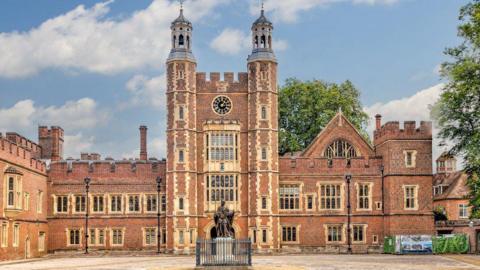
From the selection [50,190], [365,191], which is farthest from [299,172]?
[50,190]

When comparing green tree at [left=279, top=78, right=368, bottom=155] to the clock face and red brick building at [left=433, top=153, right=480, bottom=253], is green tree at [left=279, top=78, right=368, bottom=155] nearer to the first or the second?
red brick building at [left=433, top=153, right=480, bottom=253]

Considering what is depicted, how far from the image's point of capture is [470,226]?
51.0 meters

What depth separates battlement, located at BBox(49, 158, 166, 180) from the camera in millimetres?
48844

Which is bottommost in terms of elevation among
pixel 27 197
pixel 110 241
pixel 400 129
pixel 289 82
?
pixel 110 241

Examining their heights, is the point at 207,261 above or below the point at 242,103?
below

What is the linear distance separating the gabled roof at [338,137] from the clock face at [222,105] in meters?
6.73

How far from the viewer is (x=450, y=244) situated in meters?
47.4

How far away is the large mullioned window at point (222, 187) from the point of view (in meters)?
47.8

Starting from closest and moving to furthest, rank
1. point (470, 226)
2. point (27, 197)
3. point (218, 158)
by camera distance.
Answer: point (27, 197) < point (218, 158) < point (470, 226)

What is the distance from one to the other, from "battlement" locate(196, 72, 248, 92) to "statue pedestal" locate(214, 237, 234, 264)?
18.4m

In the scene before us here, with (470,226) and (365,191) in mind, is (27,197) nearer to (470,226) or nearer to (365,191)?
(365,191)

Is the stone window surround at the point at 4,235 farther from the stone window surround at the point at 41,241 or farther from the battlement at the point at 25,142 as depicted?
the battlement at the point at 25,142

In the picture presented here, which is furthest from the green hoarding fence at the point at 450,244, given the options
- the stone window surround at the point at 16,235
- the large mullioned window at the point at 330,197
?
the stone window surround at the point at 16,235

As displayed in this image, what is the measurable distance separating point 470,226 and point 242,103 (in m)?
17.9
